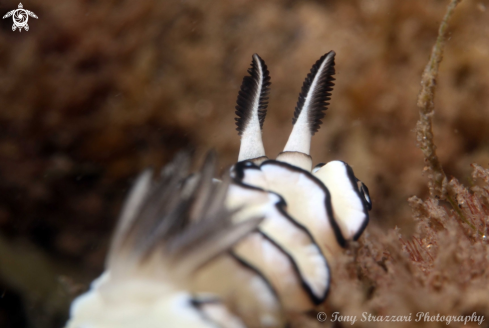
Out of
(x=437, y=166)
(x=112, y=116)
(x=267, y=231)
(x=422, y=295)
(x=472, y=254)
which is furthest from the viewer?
(x=112, y=116)

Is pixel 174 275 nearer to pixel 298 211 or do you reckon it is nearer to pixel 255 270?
pixel 255 270

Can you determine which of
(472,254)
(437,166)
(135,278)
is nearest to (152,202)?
(135,278)

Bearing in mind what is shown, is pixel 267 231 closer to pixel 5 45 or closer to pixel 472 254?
pixel 472 254

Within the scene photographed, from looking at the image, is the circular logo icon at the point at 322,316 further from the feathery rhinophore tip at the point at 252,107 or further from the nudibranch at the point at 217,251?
the feathery rhinophore tip at the point at 252,107

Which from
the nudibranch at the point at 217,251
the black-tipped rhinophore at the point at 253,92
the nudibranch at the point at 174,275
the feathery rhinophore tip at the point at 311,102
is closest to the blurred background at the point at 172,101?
the feathery rhinophore tip at the point at 311,102

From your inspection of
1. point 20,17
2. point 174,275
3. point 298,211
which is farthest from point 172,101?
point 174,275

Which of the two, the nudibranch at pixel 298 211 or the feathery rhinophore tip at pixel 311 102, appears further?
the feathery rhinophore tip at pixel 311 102

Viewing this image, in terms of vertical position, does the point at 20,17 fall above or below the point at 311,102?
above
